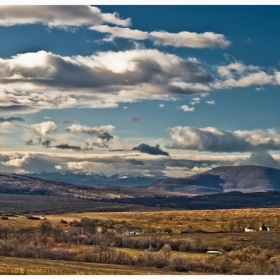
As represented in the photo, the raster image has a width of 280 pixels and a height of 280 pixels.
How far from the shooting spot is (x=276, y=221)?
160 meters

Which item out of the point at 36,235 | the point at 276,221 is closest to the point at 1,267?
the point at 36,235

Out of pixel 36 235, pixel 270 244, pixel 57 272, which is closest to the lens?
pixel 57 272

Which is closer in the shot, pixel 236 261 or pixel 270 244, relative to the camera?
pixel 236 261

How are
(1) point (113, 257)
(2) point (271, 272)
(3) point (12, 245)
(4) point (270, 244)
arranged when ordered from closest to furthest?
1. (2) point (271, 272)
2. (1) point (113, 257)
3. (3) point (12, 245)
4. (4) point (270, 244)

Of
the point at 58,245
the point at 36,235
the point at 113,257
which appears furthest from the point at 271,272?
the point at 36,235

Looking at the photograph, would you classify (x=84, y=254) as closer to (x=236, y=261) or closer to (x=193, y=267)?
(x=193, y=267)

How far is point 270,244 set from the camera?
309 feet

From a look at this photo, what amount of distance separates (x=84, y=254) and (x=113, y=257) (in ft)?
15.9

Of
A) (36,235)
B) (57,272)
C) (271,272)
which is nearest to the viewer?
(57,272)

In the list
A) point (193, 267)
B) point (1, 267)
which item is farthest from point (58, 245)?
point (1, 267)
